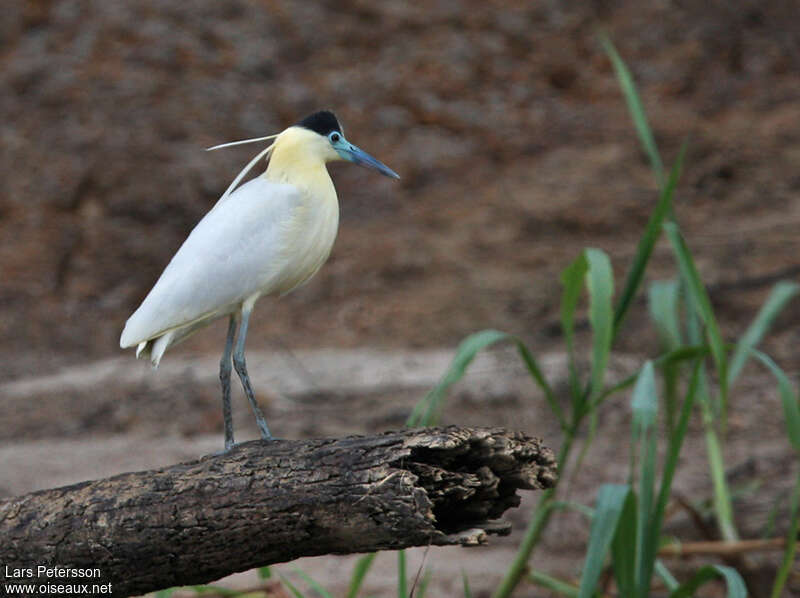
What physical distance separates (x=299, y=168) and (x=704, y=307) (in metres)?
0.83

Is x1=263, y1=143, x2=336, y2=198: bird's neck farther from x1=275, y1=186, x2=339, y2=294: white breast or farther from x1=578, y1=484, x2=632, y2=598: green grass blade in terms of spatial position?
x1=578, y1=484, x2=632, y2=598: green grass blade

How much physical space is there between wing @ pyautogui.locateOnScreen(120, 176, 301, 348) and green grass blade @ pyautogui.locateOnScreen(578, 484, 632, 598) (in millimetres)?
718

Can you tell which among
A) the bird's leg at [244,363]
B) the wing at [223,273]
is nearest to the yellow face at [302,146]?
the wing at [223,273]

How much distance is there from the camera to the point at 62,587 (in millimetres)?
1800

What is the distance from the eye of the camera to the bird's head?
2.13 metres

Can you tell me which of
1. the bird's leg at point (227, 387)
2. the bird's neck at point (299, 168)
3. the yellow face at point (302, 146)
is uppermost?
the yellow face at point (302, 146)

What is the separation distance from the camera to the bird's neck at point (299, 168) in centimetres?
211

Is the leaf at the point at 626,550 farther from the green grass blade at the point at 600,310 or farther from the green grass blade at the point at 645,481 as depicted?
the green grass blade at the point at 600,310

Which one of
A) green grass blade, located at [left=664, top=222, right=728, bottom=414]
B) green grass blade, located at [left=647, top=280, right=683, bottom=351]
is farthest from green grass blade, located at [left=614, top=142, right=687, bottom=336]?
green grass blade, located at [left=647, top=280, right=683, bottom=351]

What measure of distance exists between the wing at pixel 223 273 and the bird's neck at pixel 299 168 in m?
0.06

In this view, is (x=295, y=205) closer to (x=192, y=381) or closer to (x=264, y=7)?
(x=192, y=381)

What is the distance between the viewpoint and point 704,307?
7.34ft

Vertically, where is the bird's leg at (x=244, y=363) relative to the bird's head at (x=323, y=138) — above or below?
below

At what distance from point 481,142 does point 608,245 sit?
773 millimetres
